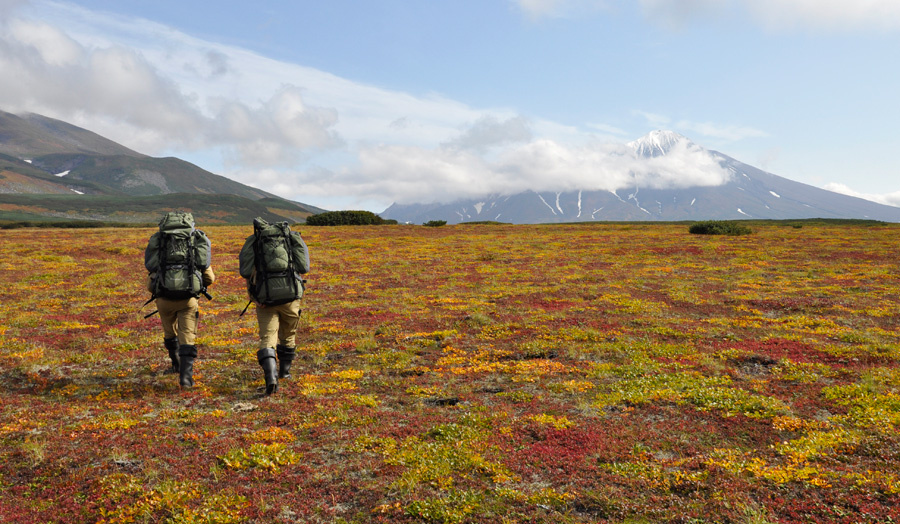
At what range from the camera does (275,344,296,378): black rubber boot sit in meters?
12.3

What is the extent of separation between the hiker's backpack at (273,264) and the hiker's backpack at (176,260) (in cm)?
129

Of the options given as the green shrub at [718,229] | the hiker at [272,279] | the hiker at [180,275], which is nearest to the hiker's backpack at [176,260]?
the hiker at [180,275]

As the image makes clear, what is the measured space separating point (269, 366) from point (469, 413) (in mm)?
5019

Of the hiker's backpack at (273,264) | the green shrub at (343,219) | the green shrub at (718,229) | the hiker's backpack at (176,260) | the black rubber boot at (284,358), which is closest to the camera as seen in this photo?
the hiker's backpack at (273,264)

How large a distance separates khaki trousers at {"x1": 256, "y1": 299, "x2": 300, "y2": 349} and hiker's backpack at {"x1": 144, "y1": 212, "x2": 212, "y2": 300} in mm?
1805

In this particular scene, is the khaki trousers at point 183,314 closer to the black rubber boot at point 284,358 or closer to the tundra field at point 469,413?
the tundra field at point 469,413

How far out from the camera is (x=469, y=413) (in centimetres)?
→ 1016

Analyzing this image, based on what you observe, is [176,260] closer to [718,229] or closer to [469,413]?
[469,413]

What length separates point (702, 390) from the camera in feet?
36.6

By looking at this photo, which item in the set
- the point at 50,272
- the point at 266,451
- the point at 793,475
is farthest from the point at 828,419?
the point at 50,272

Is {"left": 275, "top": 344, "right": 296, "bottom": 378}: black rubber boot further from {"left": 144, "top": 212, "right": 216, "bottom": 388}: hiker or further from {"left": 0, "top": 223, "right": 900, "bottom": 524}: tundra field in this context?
{"left": 144, "top": 212, "right": 216, "bottom": 388}: hiker

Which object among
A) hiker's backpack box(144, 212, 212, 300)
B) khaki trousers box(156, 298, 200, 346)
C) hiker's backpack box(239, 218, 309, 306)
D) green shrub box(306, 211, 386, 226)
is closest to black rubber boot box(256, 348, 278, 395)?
hiker's backpack box(239, 218, 309, 306)

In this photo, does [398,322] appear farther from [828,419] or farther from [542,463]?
[828,419]

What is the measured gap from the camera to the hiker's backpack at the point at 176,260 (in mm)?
11406
